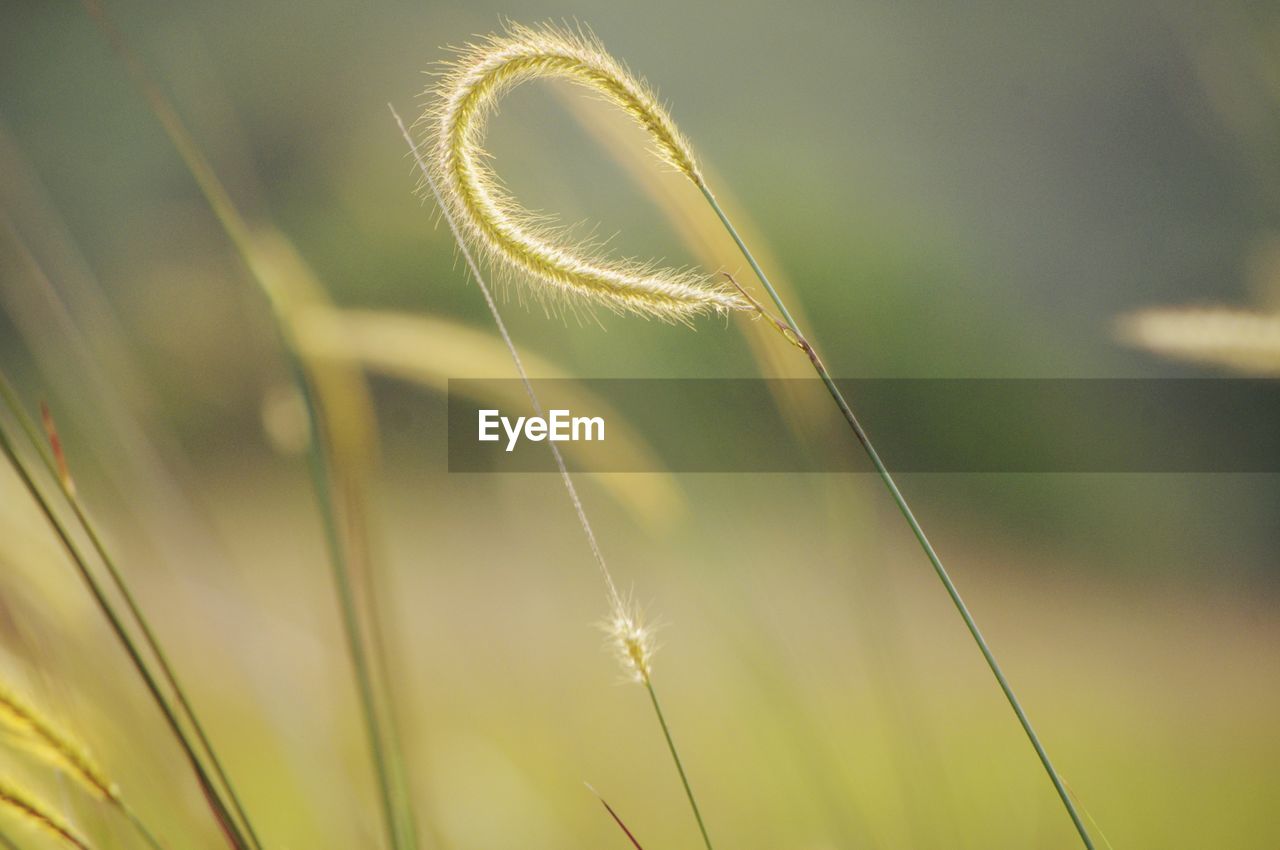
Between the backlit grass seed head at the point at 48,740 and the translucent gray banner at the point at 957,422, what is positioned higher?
the translucent gray banner at the point at 957,422

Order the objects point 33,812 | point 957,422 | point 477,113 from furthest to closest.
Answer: point 957,422 < point 477,113 < point 33,812

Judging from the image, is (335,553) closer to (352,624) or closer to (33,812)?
(352,624)

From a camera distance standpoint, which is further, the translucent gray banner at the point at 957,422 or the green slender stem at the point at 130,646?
the translucent gray banner at the point at 957,422

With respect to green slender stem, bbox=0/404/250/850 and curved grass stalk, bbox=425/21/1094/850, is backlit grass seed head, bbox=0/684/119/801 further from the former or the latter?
curved grass stalk, bbox=425/21/1094/850

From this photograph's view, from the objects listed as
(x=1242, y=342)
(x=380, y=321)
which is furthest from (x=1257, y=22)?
(x=380, y=321)

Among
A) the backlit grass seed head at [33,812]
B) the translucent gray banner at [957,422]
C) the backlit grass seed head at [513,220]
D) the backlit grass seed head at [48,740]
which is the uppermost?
the translucent gray banner at [957,422]

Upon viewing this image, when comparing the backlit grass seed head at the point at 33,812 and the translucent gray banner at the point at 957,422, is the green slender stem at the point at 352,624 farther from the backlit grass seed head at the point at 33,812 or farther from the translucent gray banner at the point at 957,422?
the translucent gray banner at the point at 957,422

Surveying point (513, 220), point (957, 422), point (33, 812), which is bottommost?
point (33, 812)

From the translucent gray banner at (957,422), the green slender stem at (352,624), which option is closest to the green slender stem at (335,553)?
the green slender stem at (352,624)

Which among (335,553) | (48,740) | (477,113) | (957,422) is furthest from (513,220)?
(957,422)

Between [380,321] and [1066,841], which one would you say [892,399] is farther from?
[380,321]
